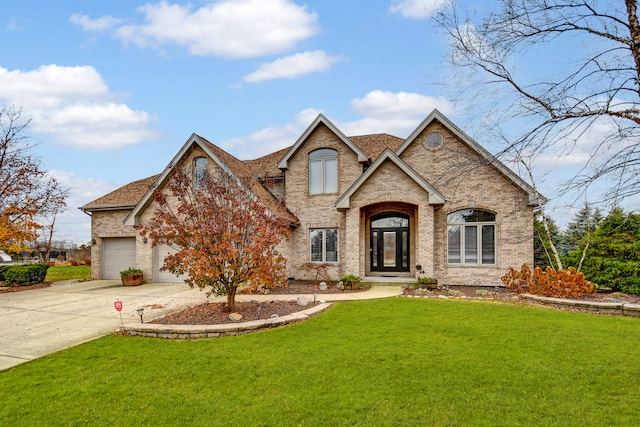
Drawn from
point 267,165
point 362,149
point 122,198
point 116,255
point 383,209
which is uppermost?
point 362,149

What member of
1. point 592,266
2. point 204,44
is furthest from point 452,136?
point 204,44

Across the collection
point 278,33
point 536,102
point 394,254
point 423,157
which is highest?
point 278,33

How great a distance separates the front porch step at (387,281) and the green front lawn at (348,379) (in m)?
6.64

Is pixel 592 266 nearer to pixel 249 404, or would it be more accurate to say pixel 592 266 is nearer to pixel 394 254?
pixel 394 254

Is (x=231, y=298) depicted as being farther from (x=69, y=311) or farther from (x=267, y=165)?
(x=267, y=165)

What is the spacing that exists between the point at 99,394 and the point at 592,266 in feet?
51.8

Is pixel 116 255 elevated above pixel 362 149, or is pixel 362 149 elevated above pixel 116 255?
pixel 362 149

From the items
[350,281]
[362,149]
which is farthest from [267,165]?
[350,281]

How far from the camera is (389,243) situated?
16062 mm

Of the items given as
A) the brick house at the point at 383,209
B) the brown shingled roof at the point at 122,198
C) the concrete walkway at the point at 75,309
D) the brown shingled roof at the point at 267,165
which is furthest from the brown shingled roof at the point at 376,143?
the brown shingled roof at the point at 122,198

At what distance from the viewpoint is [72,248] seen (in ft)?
124

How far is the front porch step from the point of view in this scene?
14.5m

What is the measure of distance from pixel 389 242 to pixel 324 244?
290 centimetres

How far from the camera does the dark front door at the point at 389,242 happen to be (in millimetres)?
15859
